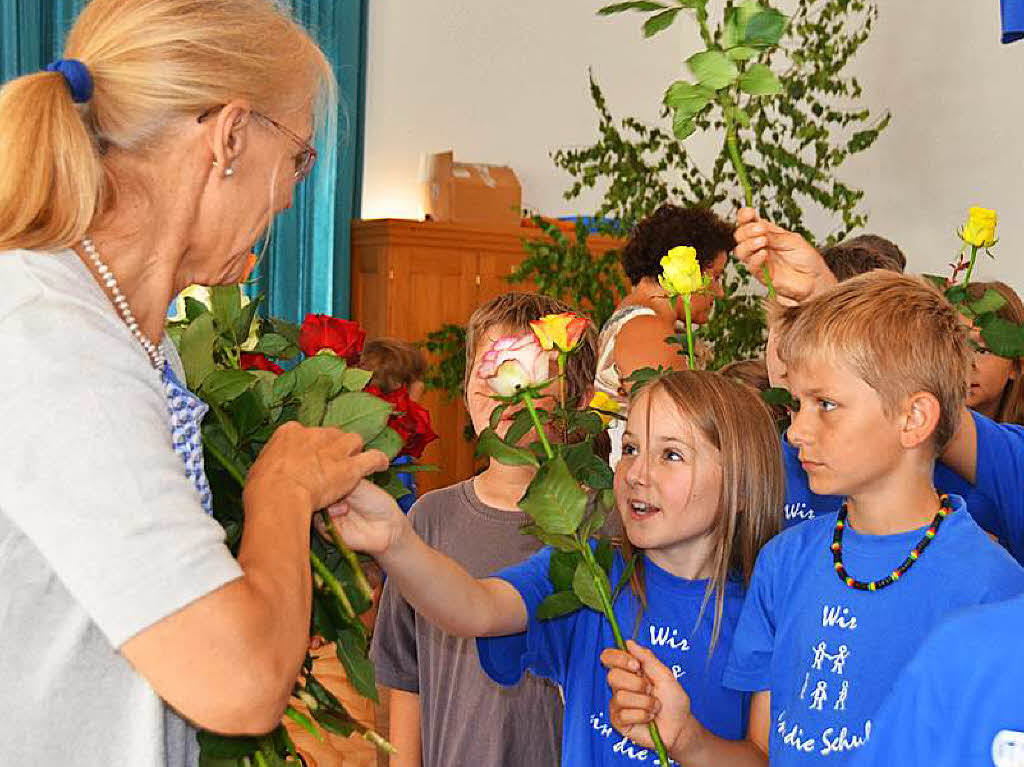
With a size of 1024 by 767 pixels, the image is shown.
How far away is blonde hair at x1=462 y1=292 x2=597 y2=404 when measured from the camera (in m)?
2.28

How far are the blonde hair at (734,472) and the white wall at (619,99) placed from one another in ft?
9.99

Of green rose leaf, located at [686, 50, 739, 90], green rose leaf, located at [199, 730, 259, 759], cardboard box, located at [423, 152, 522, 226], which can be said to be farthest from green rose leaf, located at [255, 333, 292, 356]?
cardboard box, located at [423, 152, 522, 226]

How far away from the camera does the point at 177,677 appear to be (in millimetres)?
870

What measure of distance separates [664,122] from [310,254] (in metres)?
2.51

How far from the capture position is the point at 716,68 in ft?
4.67

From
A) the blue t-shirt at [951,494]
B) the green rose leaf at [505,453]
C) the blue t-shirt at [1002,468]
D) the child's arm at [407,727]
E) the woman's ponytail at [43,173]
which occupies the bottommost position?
the child's arm at [407,727]

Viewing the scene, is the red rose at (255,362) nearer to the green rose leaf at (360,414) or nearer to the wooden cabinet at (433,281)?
the green rose leaf at (360,414)

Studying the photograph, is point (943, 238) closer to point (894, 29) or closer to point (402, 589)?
point (894, 29)

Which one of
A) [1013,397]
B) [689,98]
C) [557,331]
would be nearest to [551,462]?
[557,331]

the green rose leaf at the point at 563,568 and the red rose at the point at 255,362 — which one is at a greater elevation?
the red rose at the point at 255,362

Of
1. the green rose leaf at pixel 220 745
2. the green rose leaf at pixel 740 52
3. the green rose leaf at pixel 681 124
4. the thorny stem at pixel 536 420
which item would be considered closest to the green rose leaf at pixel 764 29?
the green rose leaf at pixel 740 52

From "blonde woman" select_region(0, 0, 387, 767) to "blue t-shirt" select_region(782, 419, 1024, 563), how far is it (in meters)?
0.88

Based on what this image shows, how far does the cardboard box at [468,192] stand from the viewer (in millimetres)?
6434

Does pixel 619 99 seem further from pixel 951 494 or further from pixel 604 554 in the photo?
pixel 604 554
